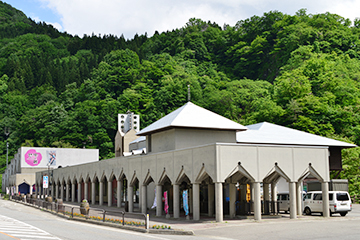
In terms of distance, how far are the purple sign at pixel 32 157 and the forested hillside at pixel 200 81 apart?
70.7ft

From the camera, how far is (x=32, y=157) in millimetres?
76375

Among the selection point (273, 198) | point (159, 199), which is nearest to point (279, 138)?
point (273, 198)

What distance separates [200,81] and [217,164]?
81684 mm

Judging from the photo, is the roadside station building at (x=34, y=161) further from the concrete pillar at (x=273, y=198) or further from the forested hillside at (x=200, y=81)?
the concrete pillar at (x=273, y=198)

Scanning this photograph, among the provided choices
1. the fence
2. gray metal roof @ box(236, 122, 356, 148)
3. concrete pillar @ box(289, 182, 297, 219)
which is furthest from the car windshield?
gray metal roof @ box(236, 122, 356, 148)

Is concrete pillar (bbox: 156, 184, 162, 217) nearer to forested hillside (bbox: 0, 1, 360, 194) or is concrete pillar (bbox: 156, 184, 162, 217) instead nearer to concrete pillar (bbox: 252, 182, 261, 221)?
concrete pillar (bbox: 252, 182, 261, 221)

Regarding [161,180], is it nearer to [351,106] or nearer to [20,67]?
[351,106]

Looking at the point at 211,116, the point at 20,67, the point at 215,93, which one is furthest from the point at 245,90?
the point at 20,67

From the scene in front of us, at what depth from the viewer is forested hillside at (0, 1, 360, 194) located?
6469 centimetres

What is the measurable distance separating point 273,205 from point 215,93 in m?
65.4

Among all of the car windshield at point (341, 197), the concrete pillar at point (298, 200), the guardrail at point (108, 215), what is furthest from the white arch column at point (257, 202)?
the guardrail at point (108, 215)

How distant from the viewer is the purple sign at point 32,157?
75.9 m

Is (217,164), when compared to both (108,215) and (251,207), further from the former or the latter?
(251,207)

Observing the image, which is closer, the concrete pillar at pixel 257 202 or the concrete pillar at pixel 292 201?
the concrete pillar at pixel 257 202
